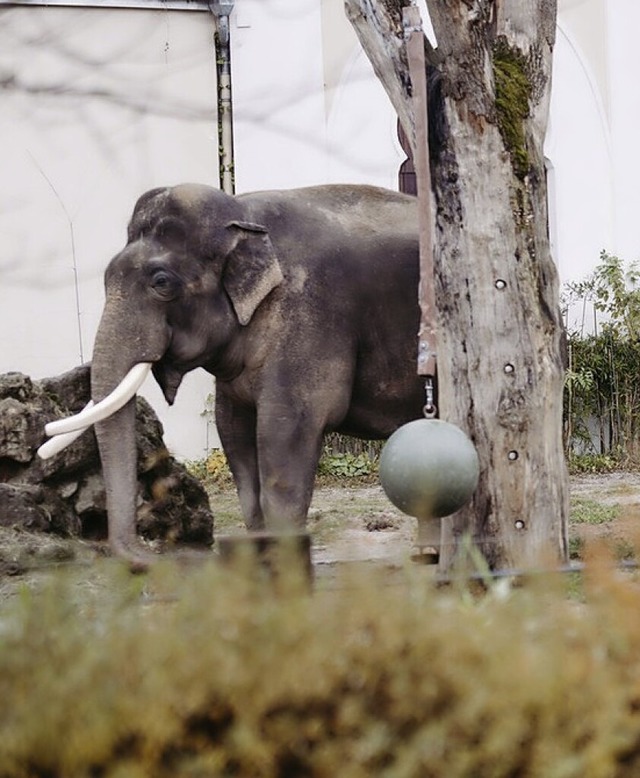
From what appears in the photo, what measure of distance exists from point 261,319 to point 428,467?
209 centimetres

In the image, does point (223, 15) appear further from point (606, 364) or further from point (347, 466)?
point (606, 364)

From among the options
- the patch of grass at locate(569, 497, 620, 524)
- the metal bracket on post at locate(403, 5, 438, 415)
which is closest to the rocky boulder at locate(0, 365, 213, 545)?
the patch of grass at locate(569, 497, 620, 524)

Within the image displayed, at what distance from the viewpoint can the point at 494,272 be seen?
5152 millimetres

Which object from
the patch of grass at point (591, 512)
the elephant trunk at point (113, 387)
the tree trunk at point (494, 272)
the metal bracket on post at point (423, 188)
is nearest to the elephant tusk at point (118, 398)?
the elephant trunk at point (113, 387)

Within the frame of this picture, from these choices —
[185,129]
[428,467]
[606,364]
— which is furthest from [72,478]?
[606,364]

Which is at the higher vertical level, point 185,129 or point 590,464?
point 185,129

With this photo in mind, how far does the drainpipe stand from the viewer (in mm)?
12547

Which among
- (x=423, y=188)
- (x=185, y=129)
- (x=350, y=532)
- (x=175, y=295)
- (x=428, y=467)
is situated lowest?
(x=350, y=532)

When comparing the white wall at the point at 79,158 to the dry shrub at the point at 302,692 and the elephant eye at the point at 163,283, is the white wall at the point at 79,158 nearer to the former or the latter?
the elephant eye at the point at 163,283

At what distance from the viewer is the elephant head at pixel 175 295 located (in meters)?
5.82

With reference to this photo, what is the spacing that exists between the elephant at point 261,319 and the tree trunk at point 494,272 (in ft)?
2.88

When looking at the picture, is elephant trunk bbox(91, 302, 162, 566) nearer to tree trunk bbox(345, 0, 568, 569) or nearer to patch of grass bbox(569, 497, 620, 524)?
tree trunk bbox(345, 0, 568, 569)

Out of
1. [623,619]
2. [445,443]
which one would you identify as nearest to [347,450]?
[445,443]

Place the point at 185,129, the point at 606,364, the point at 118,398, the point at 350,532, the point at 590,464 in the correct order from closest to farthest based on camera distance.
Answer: the point at 118,398, the point at 350,532, the point at 590,464, the point at 185,129, the point at 606,364
